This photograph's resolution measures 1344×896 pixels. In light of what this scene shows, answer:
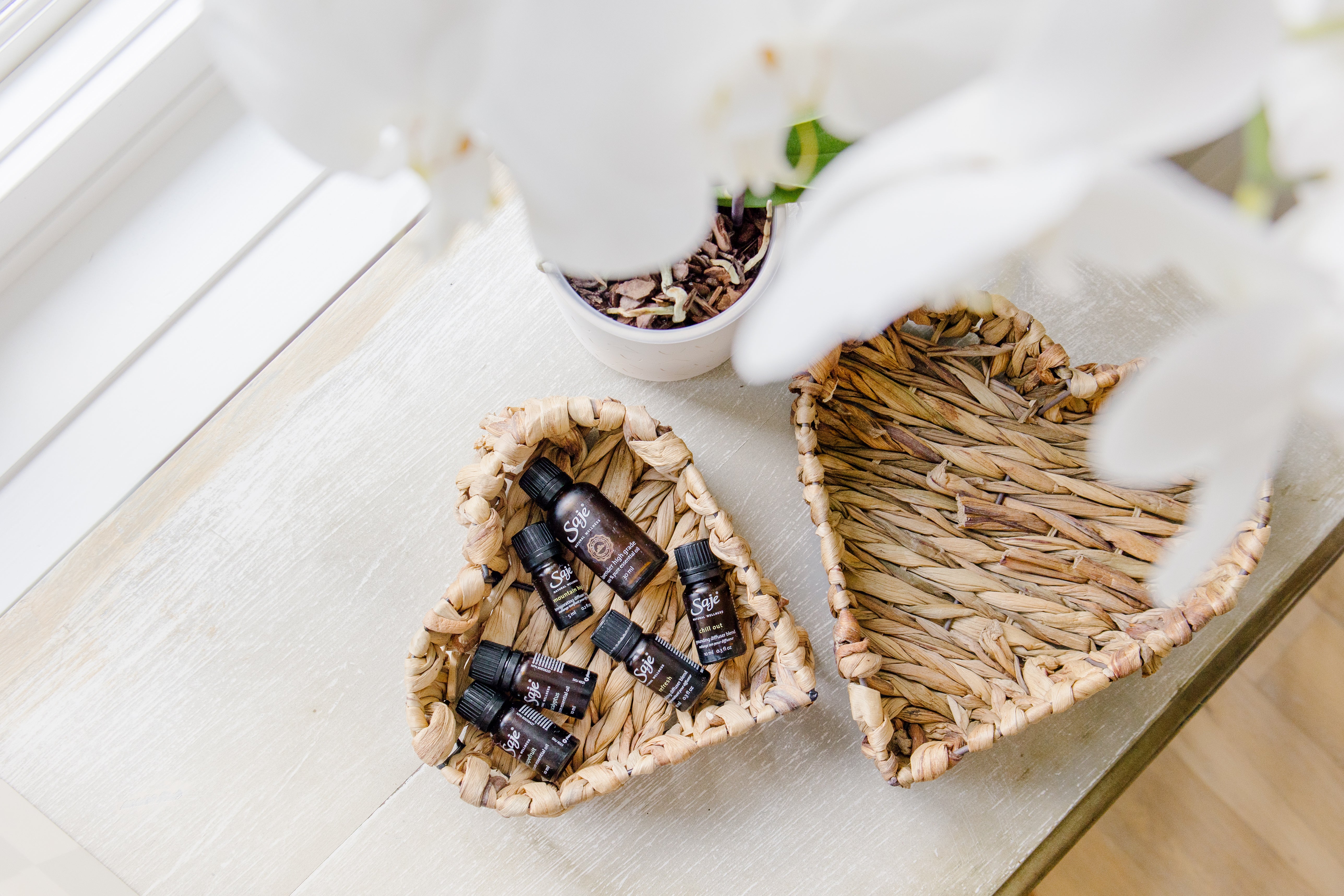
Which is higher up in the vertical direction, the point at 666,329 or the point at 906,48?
the point at 906,48

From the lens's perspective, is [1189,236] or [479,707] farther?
[479,707]

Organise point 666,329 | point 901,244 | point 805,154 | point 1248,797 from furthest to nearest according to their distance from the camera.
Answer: point 1248,797
point 666,329
point 805,154
point 901,244

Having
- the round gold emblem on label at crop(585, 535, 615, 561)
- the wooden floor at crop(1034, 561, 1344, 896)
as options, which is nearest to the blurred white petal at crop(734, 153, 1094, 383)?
the round gold emblem on label at crop(585, 535, 615, 561)

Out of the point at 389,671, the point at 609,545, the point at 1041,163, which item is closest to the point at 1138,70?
the point at 1041,163

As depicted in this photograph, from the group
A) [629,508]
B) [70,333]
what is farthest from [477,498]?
[70,333]

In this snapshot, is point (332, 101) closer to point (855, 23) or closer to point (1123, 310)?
point (855, 23)

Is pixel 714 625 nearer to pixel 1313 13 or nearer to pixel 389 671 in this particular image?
pixel 389 671

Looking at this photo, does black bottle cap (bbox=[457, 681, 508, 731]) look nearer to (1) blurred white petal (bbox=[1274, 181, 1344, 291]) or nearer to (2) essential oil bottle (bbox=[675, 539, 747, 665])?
(2) essential oil bottle (bbox=[675, 539, 747, 665])
